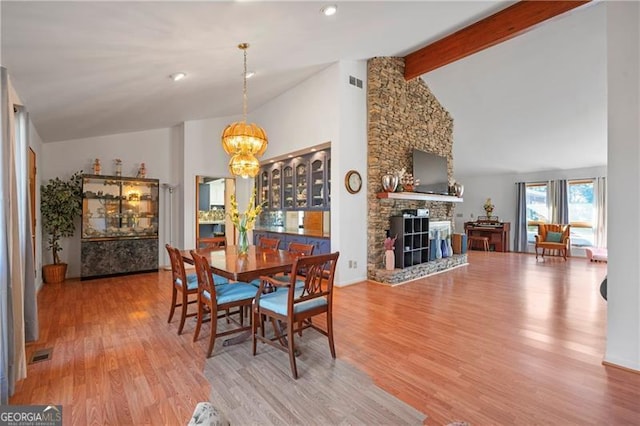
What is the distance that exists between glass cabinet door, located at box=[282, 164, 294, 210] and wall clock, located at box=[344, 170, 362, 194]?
162 centimetres

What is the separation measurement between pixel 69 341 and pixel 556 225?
10.6 m

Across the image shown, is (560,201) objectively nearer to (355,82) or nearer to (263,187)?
(355,82)

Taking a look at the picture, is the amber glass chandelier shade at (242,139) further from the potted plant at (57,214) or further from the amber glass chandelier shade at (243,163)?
the potted plant at (57,214)

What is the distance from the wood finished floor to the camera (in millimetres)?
1955

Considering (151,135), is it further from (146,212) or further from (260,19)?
(260,19)

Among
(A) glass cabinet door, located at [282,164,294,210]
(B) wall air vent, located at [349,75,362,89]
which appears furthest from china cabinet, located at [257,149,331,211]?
(B) wall air vent, located at [349,75,362,89]

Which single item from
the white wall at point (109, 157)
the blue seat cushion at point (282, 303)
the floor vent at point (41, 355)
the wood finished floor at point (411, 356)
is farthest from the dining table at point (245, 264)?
the white wall at point (109, 157)

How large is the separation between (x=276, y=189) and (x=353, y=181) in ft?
7.46

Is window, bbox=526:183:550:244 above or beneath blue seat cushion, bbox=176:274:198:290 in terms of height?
above

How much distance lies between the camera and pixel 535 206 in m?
9.60

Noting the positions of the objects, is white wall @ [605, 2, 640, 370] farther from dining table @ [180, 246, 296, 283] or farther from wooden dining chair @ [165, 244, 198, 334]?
wooden dining chair @ [165, 244, 198, 334]

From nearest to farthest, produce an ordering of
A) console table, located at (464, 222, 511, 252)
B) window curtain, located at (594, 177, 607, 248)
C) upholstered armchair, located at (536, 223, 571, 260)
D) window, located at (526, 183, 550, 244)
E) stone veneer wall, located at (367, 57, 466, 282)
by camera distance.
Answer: stone veneer wall, located at (367, 57, 466, 282) → upholstered armchair, located at (536, 223, 571, 260) → window curtain, located at (594, 177, 607, 248) → window, located at (526, 183, 550, 244) → console table, located at (464, 222, 511, 252)

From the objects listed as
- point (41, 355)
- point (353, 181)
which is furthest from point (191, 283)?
point (353, 181)

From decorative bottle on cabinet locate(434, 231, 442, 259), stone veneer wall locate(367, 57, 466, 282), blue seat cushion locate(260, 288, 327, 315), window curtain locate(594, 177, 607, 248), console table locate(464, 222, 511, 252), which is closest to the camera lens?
blue seat cushion locate(260, 288, 327, 315)
